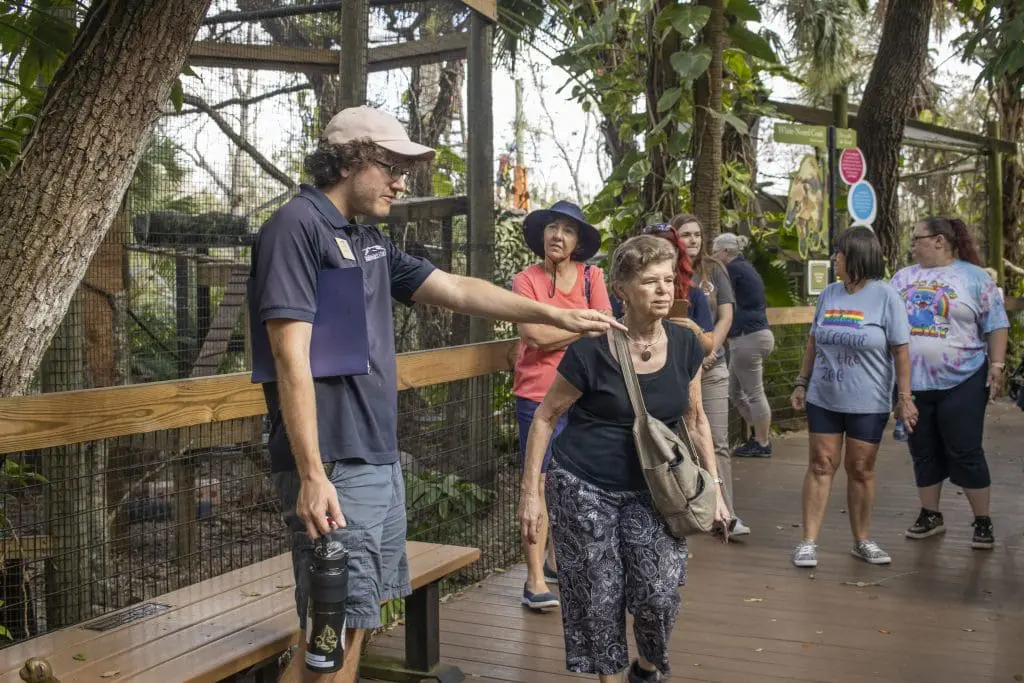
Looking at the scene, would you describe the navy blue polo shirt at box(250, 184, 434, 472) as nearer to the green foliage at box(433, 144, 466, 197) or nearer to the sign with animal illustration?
the green foliage at box(433, 144, 466, 197)

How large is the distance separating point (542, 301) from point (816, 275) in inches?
241

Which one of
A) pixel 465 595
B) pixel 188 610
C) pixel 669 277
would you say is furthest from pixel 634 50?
pixel 188 610

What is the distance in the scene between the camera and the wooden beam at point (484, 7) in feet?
20.5

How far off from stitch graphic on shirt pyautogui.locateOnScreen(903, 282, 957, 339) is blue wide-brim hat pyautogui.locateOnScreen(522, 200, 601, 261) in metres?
2.23

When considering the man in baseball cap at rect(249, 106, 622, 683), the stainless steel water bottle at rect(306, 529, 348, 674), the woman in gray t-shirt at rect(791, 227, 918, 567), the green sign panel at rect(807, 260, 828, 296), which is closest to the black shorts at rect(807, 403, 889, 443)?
the woman in gray t-shirt at rect(791, 227, 918, 567)

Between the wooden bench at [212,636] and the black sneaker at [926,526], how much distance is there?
342 centimetres

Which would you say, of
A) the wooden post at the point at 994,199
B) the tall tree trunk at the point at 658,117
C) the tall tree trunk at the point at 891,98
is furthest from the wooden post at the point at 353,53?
the wooden post at the point at 994,199

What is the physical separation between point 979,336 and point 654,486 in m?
3.50

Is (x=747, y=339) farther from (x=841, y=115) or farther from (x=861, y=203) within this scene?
(x=841, y=115)

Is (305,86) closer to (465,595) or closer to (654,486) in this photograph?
(465,595)

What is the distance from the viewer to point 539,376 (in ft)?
16.2

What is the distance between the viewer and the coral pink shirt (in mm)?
4930

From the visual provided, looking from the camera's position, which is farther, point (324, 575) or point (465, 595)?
point (465, 595)

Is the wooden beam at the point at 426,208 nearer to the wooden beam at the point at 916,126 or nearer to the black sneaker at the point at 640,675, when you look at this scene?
the black sneaker at the point at 640,675
